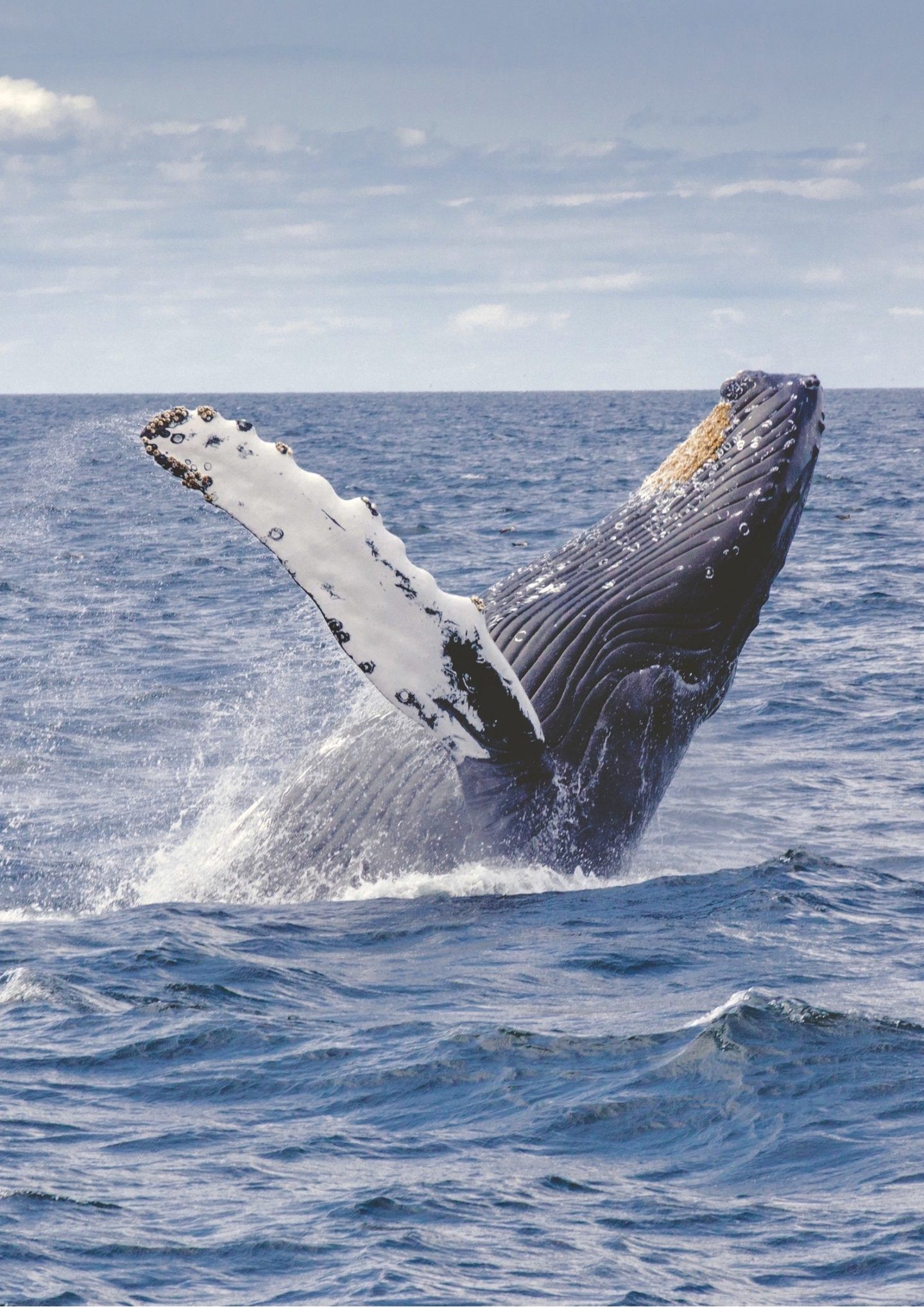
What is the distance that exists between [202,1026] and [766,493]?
405 centimetres

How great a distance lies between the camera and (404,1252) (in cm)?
570

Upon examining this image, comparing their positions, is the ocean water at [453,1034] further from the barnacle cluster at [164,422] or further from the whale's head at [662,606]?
the whale's head at [662,606]

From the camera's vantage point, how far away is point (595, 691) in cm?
915

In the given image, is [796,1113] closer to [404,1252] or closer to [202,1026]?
[404,1252]

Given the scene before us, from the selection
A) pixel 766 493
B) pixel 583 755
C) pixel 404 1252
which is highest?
pixel 766 493

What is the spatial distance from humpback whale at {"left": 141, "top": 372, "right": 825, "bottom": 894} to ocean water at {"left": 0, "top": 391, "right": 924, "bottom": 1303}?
30 cm

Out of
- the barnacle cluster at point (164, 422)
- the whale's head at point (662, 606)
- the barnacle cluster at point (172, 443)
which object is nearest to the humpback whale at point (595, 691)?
the whale's head at point (662, 606)

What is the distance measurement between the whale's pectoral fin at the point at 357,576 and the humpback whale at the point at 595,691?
23 centimetres

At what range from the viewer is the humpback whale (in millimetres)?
9055

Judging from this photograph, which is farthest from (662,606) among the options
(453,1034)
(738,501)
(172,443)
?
(172,443)

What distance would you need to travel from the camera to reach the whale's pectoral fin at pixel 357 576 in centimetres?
749

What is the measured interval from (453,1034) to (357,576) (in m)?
2.10

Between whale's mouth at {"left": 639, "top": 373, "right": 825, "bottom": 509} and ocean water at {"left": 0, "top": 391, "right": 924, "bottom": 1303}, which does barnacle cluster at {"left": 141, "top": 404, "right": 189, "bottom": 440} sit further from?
whale's mouth at {"left": 639, "top": 373, "right": 825, "bottom": 509}

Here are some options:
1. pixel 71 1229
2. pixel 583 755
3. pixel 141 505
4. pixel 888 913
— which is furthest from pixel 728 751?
pixel 141 505
